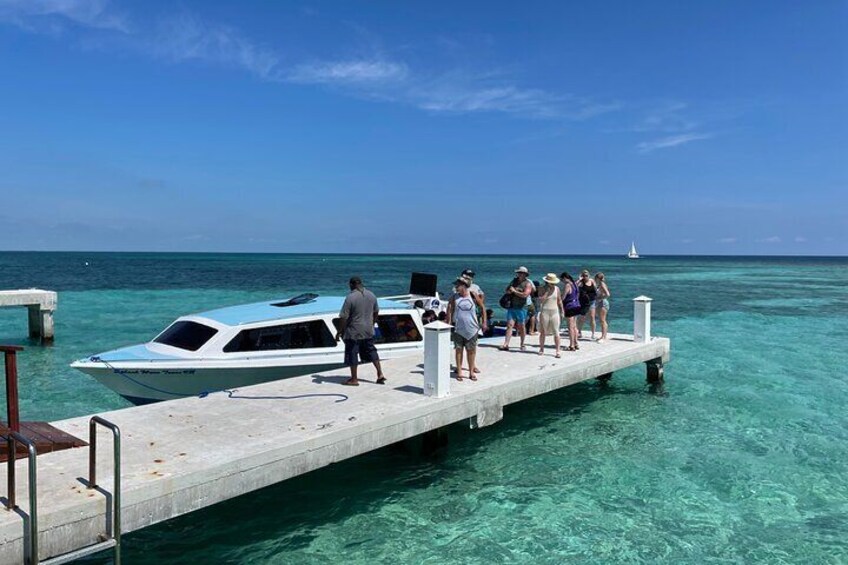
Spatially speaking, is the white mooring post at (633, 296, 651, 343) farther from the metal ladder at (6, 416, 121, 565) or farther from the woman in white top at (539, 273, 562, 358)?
the metal ladder at (6, 416, 121, 565)

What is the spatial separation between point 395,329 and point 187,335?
4141 mm

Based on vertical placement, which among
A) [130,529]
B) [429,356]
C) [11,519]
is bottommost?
[130,529]

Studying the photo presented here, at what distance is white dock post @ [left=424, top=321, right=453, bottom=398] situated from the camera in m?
9.45

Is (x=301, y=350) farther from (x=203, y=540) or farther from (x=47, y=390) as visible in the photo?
(x=47, y=390)

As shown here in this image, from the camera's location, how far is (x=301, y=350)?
37.8 ft

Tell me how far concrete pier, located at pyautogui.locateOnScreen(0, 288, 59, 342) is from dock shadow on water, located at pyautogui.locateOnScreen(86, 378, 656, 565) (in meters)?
18.7

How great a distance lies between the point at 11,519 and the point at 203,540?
295 centimetres

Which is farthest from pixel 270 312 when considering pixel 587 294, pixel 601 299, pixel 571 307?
pixel 601 299

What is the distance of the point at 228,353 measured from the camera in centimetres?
1087

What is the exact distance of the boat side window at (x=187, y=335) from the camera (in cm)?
1109

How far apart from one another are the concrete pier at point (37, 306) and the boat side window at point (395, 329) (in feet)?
55.8

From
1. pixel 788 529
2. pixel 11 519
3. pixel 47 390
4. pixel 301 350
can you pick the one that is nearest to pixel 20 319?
pixel 47 390

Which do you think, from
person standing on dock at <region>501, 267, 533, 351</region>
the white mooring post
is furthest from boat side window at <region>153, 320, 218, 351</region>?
the white mooring post

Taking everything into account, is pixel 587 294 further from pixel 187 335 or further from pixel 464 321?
pixel 187 335
